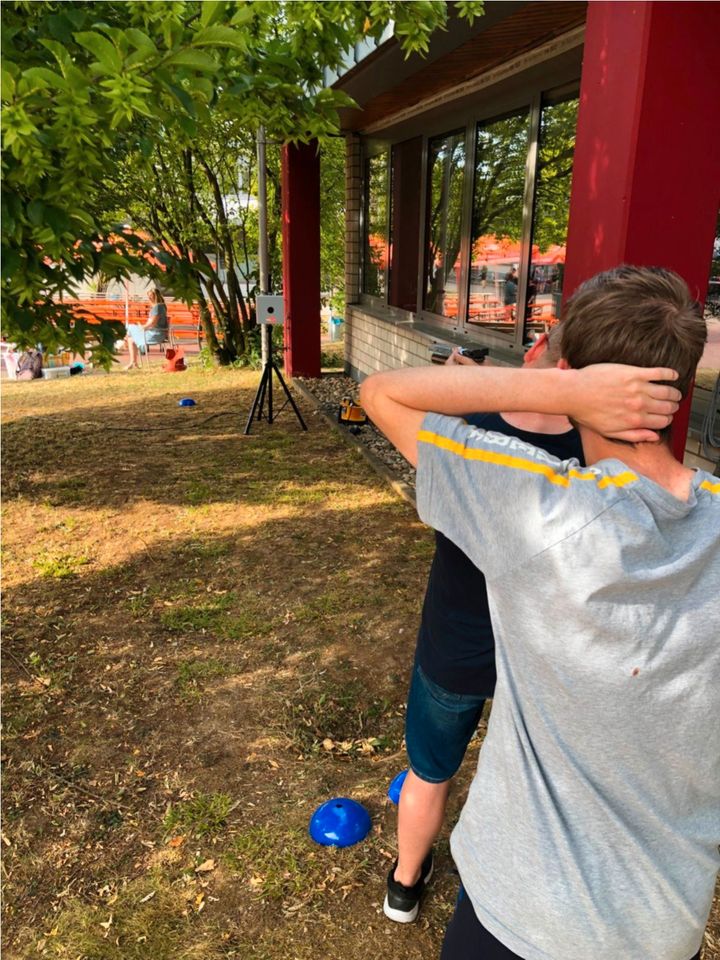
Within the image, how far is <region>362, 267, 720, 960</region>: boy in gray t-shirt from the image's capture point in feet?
3.18

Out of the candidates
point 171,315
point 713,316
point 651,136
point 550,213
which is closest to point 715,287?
point 713,316

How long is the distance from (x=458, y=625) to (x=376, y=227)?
11256mm

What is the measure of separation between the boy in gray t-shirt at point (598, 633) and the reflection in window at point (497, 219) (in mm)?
6846

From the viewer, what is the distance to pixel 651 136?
289 centimetres

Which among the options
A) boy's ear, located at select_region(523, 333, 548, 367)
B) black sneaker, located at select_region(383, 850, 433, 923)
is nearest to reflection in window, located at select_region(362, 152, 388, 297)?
black sneaker, located at select_region(383, 850, 433, 923)

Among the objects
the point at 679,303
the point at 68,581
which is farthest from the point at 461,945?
the point at 68,581

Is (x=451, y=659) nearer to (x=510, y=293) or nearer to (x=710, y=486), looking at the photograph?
(x=710, y=486)

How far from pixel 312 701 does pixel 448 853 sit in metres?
1.05

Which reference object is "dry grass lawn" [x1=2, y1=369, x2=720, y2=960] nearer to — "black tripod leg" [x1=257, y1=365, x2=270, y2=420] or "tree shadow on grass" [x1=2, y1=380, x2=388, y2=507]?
"tree shadow on grass" [x1=2, y1=380, x2=388, y2=507]

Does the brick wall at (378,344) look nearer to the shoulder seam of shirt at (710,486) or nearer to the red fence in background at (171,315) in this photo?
the shoulder seam of shirt at (710,486)

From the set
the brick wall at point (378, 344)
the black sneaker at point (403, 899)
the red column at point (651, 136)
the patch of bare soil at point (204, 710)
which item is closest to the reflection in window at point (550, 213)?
the brick wall at point (378, 344)

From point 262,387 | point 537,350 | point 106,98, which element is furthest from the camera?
point 262,387

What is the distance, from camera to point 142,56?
80.1 inches

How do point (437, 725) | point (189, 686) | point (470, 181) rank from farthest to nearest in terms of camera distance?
point (470, 181)
point (189, 686)
point (437, 725)
